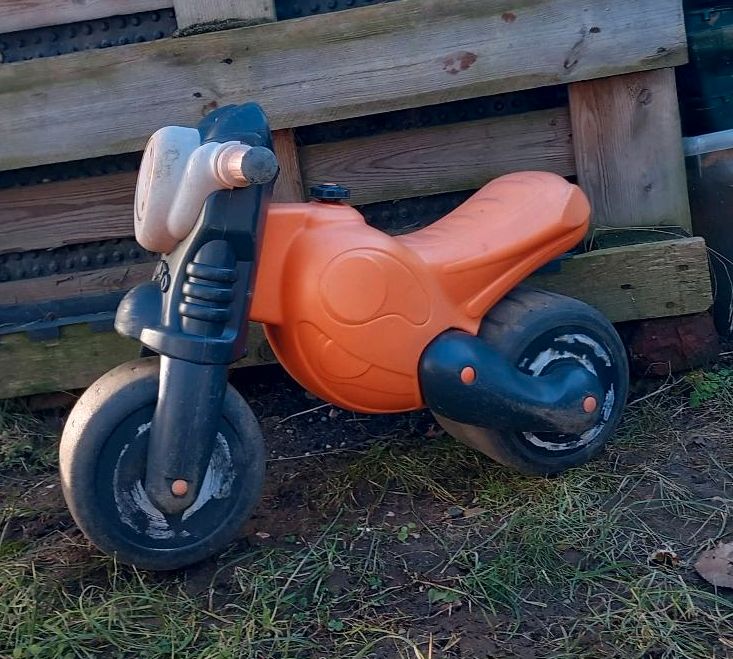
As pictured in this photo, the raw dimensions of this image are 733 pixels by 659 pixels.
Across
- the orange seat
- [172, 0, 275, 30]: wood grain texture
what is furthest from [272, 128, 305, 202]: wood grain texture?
the orange seat

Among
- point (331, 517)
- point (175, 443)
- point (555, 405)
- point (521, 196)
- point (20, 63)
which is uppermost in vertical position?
point (20, 63)

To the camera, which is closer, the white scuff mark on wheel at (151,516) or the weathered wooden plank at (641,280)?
the white scuff mark on wheel at (151,516)

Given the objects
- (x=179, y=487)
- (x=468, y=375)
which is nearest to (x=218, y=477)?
(x=179, y=487)

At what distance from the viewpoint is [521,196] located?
2.50 metres

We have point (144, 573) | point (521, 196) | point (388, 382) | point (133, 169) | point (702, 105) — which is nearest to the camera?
point (144, 573)

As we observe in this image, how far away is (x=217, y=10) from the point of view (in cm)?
288

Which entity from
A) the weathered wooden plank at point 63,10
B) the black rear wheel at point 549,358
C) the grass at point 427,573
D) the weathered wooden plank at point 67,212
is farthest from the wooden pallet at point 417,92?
the grass at point 427,573

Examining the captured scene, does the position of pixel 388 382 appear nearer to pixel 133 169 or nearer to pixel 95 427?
pixel 95 427

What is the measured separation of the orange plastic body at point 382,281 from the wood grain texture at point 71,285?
96cm

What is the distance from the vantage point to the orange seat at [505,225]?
237 cm

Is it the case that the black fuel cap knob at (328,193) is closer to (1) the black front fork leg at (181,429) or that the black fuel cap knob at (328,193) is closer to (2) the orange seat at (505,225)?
(2) the orange seat at (505,225)

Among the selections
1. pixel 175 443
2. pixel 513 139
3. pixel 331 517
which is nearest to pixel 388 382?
pixel 331 517

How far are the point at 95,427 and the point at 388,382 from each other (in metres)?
0.72

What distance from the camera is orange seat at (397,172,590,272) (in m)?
2.37
